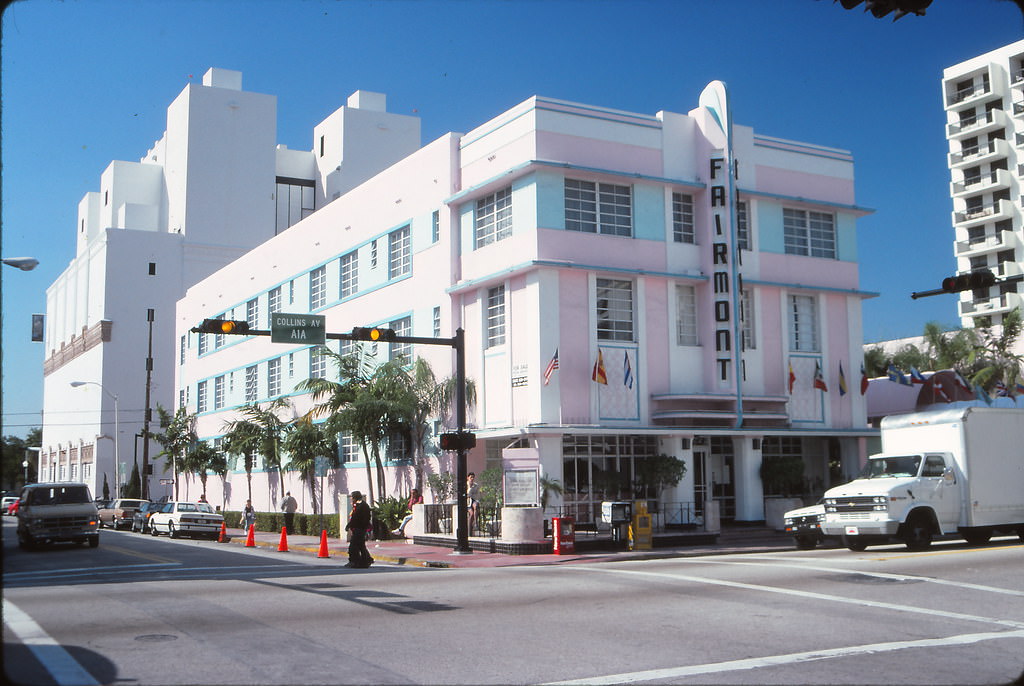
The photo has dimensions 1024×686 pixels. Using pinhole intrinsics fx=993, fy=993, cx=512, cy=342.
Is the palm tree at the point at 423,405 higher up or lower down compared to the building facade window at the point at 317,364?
lower down

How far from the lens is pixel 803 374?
1307 inches

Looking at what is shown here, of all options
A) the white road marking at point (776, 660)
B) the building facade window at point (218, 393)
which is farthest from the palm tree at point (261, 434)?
the white road marking at point (776, 660)

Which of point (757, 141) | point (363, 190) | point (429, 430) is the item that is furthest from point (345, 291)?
point (757, 141)

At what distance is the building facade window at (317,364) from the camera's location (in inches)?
1590

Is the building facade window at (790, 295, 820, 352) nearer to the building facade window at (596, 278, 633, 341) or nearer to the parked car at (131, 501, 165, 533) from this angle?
the building facade window at (596, 278, 633, 341)

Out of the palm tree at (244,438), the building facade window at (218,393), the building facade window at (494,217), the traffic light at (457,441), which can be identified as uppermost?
the building facade window at (494,217)

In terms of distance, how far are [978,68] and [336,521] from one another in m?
65.9

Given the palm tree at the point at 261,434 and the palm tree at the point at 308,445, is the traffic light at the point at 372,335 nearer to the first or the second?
the palm tree at the point at 308,445

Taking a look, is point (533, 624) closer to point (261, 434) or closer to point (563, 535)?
point (563, 535)

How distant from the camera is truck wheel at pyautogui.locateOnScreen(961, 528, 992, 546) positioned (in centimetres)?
2345

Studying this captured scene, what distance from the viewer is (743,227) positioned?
32.6 metres

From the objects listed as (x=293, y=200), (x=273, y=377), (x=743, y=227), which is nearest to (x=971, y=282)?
(x=743, y=227)

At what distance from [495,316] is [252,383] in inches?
864

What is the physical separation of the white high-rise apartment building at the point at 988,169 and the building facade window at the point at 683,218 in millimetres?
48472
